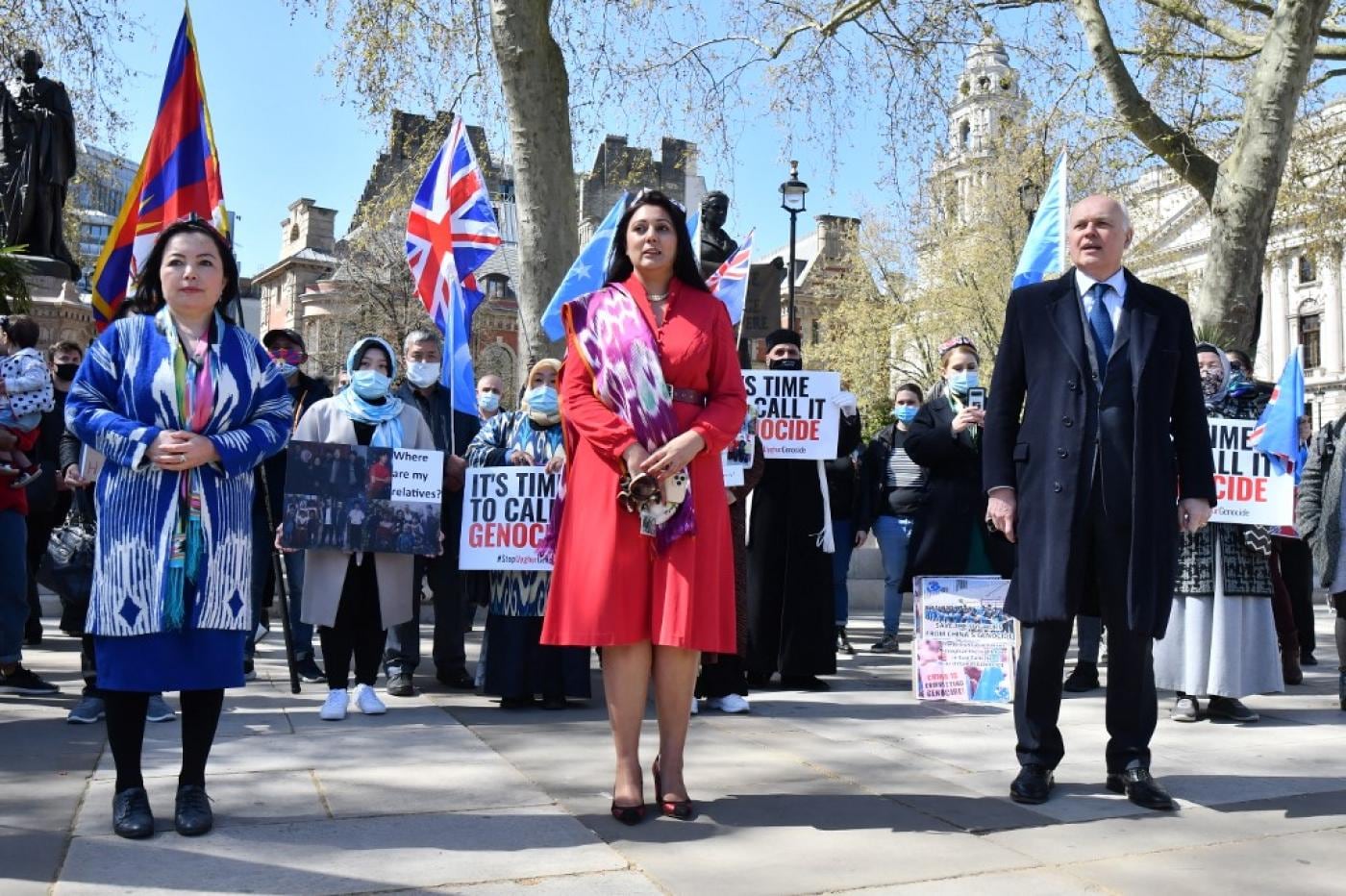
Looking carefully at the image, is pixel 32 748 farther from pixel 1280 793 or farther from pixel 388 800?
pixel 1280 793

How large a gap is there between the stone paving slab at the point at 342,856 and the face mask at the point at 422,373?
13.3ft

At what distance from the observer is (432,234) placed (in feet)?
26.8

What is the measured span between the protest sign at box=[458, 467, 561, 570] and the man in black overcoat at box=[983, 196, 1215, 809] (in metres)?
2.78

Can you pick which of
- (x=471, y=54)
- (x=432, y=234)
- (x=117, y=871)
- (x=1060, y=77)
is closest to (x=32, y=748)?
(x=117, y=871)

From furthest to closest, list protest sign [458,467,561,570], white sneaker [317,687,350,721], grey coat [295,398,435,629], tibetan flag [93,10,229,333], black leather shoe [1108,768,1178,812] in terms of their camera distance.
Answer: tibetan flag [93,10,229,333] → protest sign [458,467,561,570] → grey coat [295,398,435,629] → white sneaker [317,687,350,721] → black leather shoe [1108,768,1178,812]

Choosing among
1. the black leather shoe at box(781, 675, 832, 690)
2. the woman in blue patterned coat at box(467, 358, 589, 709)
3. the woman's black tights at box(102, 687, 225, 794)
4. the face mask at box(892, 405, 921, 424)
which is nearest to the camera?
the woman's black tights at box(102, 687, 225, 794)

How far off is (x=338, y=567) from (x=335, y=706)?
69 centimetres

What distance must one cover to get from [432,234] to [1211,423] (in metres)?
4.86

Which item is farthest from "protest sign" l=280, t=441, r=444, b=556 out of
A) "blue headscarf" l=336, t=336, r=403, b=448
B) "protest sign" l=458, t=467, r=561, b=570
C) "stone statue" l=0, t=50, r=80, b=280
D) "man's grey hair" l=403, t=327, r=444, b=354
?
"stone statue" l=0, t=50, r=80, b=280

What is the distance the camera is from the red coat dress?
4035 millimetres

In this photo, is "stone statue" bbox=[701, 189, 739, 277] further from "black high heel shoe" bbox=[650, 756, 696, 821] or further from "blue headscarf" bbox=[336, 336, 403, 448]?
"black high heel shoe" bbox=[650, 756, 696, 821]

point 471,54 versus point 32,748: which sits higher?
point 471,54

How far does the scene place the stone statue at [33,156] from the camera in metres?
12.3

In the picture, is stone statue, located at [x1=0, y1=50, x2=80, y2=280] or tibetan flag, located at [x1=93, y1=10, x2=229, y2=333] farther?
stone statue, located at [x1=0, y1=50, x2=80, y2=280]
